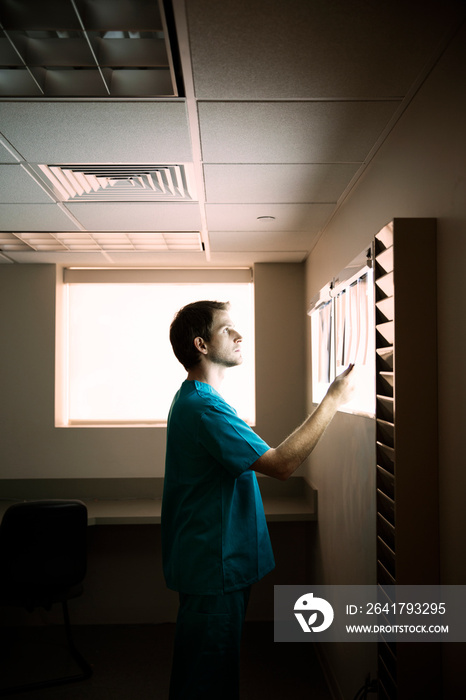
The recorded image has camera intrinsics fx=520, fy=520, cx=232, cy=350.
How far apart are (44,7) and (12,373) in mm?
2973

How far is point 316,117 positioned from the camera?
5.42 ft

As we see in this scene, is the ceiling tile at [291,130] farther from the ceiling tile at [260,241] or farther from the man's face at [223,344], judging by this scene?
the ceiling tile at [260,241]

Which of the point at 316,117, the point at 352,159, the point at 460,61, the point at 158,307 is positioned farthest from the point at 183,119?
the point at 158,307

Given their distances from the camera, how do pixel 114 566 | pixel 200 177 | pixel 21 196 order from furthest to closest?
1. pixel 114 566
2. pixel 21 196
3. pixel 200 177

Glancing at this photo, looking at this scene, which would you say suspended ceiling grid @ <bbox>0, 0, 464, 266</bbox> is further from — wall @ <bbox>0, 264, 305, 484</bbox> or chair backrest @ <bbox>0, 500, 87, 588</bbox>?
chair backrest @ <bbox>0, 500, 87, 588</bbox>

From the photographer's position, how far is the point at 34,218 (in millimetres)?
2707

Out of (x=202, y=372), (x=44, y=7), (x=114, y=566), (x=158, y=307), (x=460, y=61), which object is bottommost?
(x=114, y=566)

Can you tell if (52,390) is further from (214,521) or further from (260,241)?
(214,521)

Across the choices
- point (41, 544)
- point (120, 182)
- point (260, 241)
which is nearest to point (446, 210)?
point (120, 182)

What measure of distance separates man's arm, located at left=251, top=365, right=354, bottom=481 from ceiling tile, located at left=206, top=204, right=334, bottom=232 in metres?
1.20

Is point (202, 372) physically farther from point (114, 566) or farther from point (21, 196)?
point (114, 566)

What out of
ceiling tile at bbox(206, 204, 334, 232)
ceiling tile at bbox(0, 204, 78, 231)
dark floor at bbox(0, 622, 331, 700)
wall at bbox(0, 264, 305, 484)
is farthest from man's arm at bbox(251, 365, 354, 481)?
wall at bbox(0, 264, 305, 484)

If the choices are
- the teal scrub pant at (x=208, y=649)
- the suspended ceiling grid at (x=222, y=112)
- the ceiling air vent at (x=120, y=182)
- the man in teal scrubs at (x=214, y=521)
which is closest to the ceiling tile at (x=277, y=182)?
the suspended ceiling grid at (x=222, y=112)

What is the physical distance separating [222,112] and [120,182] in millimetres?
753
